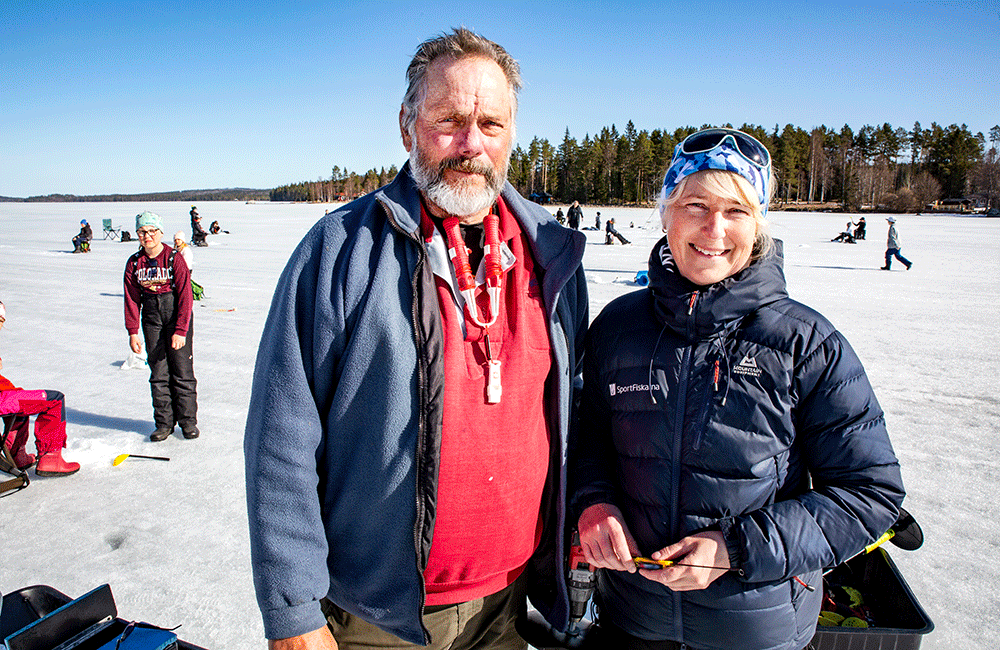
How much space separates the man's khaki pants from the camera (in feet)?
5.47

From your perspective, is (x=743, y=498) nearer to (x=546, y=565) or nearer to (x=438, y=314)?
(x=546, y=565)

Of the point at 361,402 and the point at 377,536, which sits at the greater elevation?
the point at 361,402

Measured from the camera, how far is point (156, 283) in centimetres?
488

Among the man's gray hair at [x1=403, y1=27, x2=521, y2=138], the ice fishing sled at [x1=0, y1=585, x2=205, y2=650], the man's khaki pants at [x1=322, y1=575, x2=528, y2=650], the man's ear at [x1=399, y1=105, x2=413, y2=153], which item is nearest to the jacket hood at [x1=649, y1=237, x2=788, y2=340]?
the man's gray hair at [x1=403, y1=27, x2=521, y2=138]

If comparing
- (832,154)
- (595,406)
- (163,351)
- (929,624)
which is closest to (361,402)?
(595,406)

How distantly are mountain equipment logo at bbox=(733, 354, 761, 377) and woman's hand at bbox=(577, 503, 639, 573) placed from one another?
1.71 feet

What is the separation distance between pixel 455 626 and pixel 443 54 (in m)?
1.72

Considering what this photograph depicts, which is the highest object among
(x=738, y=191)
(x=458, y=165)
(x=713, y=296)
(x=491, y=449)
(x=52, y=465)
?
(x=458, y=165)

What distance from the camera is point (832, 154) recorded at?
258ft

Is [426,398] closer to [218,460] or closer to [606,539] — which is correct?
[606,539]

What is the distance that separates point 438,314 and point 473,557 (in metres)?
0.72

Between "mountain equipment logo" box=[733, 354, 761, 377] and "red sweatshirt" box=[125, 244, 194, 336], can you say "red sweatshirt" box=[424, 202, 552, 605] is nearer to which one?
"mountain equipment logo" box=[733, 354, 761, 377]

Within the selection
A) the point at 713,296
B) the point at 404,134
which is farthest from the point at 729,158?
the point at 404,134

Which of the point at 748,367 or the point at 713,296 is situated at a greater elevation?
the point at 713,296
